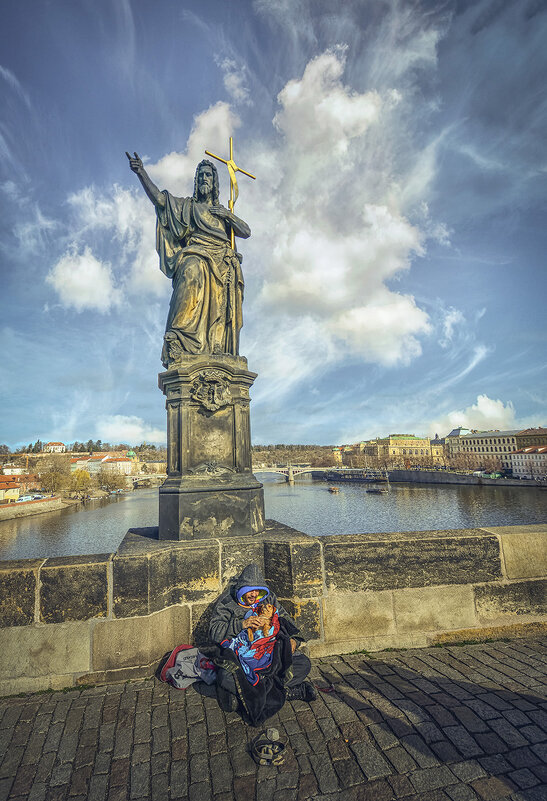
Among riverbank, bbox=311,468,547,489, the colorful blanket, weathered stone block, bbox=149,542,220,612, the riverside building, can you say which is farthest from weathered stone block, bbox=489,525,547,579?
the riverside building

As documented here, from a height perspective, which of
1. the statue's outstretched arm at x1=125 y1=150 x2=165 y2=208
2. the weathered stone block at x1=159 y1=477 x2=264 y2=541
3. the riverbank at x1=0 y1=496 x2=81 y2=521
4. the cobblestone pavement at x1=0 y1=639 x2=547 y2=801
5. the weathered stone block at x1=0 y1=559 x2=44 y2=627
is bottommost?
the riverbank at x1=0 y1=496 x2=81 y2=521

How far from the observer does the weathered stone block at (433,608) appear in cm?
368

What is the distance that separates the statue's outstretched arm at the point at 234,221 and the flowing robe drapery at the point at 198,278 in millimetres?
76

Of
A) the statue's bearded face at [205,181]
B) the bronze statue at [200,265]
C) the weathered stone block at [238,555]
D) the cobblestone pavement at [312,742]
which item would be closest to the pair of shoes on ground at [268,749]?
the cobblestone pavement at [312,742]

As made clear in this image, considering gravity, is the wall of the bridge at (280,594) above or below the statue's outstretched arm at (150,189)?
below

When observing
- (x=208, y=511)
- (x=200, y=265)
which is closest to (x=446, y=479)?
(x=200, y=265)

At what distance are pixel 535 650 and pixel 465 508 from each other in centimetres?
4185

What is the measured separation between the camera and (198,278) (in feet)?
16.0

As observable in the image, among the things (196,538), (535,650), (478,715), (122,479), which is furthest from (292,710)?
(122,479)

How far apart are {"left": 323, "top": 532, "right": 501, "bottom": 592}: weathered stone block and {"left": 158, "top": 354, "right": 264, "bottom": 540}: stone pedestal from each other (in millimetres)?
975

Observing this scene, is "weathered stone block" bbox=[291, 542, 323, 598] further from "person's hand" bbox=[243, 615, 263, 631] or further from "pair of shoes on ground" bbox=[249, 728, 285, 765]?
"pair of shoes on ground" bbox=[249, 728, 285, 765]

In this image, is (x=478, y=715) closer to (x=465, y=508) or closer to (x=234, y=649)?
(x=234, y=649)

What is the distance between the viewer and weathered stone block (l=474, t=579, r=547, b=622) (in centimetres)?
380

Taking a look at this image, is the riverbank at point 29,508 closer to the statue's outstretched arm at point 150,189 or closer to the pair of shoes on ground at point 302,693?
the statue's outstretched arm at point 150,189
